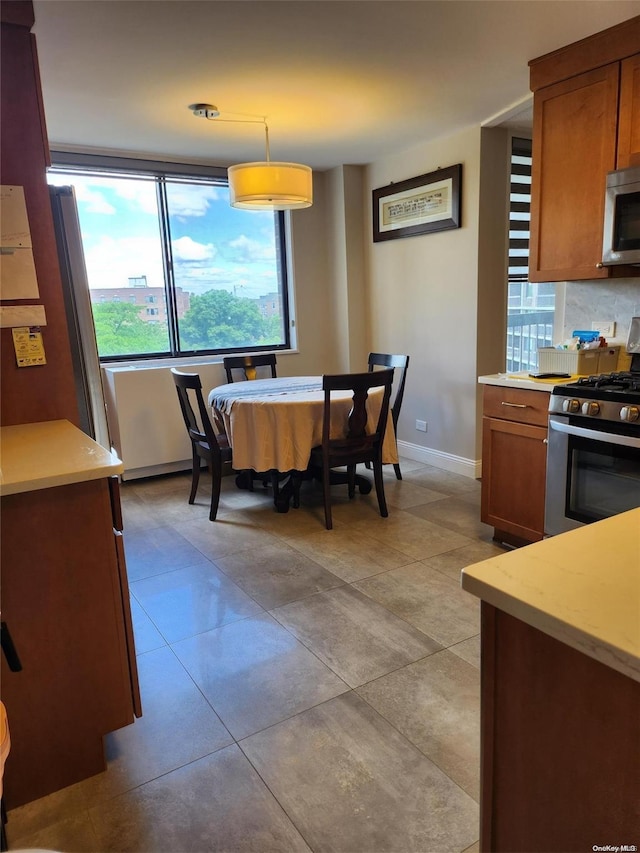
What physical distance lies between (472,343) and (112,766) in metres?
3.37

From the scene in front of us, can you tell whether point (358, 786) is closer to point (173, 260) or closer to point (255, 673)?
point (255, 673)

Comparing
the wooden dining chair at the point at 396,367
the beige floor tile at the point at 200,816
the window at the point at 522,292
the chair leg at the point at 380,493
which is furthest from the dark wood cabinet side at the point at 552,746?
the window at the point at 522,292

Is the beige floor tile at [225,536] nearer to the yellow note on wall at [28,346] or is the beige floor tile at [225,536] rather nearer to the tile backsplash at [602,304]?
the yellow note on wall at [28,346]

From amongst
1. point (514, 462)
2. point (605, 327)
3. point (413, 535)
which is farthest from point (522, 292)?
point (413, 535)

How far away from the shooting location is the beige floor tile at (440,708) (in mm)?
1638

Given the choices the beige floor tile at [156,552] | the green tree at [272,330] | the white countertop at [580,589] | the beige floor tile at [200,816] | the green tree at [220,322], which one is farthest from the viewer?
the green tree at [272,330]

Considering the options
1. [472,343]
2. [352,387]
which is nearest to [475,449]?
[472,343]

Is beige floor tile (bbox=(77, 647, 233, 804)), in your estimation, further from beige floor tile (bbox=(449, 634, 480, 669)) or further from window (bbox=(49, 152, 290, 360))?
window (bbox=(49, 152, 290, 360))

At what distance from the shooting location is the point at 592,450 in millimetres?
2445

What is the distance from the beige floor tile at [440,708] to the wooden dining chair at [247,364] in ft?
9.84

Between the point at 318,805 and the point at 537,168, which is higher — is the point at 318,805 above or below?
below

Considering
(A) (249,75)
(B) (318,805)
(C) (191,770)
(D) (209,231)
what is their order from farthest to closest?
(D) (209,231), (A) (249,75), (C) (191,770), (B) (318,805)

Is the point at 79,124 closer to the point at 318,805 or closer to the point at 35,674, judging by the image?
the point at 35,674

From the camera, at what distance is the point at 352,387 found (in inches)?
127
